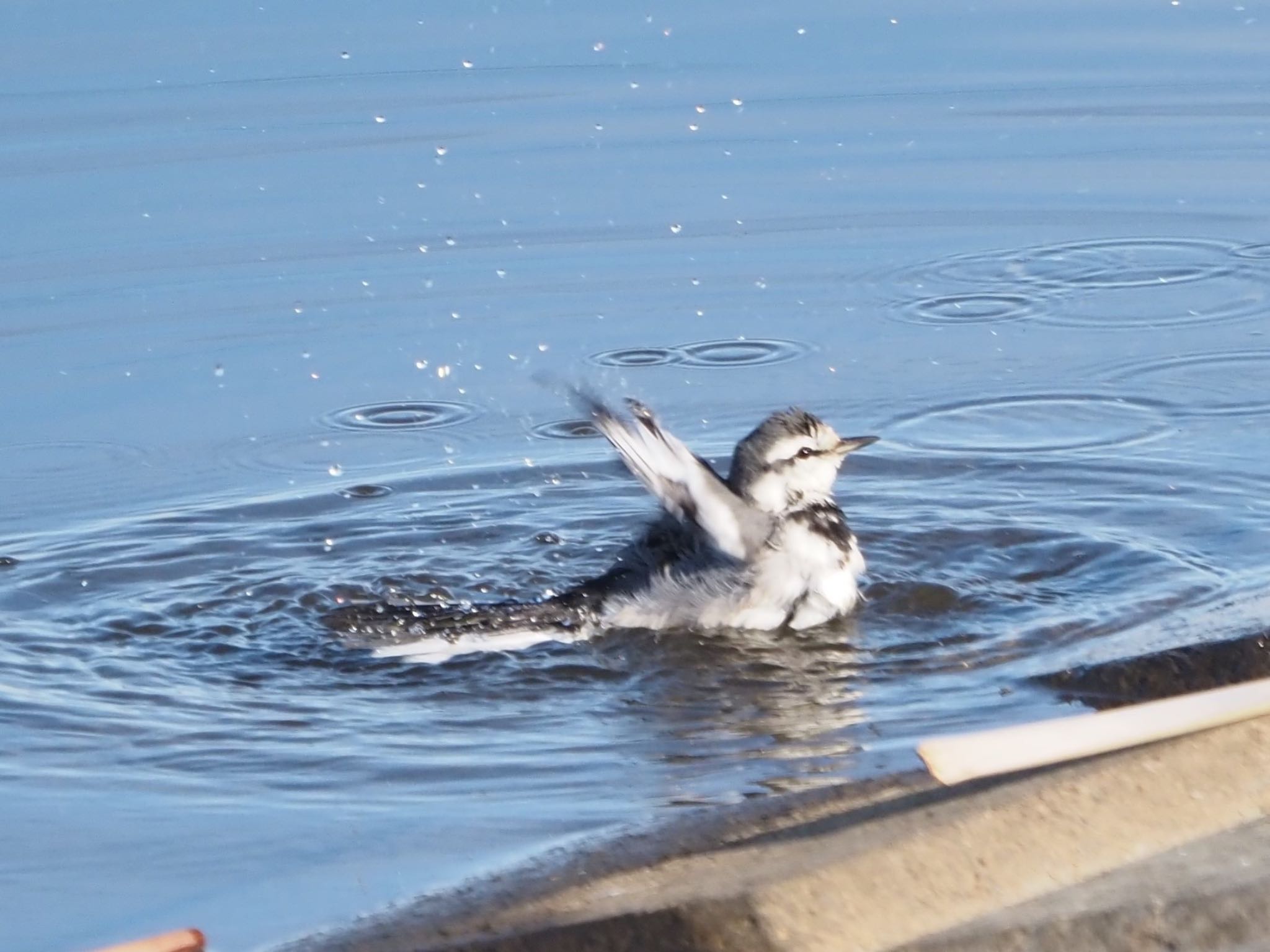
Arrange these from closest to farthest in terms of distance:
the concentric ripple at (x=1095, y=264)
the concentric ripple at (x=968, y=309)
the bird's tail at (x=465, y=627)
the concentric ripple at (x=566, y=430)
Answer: the bird's tail at (x=465, y=627) → the concentric ripple at (x=566, y=430) → the concentric ripple at (x=968, y=309) → the concentric ripple at (x=1095, y=264)

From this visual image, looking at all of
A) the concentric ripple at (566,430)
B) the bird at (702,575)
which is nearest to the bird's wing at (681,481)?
the bird at (702,575)

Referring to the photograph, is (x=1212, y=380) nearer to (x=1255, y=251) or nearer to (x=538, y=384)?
(x=1255, y=251)

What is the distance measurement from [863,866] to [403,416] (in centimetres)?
539

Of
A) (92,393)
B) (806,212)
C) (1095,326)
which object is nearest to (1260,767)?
(1095,326)

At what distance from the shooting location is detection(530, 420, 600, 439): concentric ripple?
30.3 feet

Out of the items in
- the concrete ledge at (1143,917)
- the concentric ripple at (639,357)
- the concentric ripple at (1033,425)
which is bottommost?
the concentric ripple at (1033,425)

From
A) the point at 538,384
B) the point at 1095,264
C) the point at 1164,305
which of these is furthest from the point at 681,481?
the point at 1095,264

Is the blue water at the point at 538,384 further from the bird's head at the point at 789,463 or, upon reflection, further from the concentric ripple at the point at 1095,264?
the bird's head at the point at 789,463

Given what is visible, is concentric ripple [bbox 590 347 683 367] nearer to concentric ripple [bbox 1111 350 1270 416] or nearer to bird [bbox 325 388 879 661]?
concentric ripple [bbox 1111 350 1270 416]

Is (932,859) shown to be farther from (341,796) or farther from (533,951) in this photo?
(341,796)

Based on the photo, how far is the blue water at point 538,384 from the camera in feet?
19.2

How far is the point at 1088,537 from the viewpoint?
773cm

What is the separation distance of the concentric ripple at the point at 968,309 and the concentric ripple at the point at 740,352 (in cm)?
63

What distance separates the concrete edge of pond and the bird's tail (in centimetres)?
190
